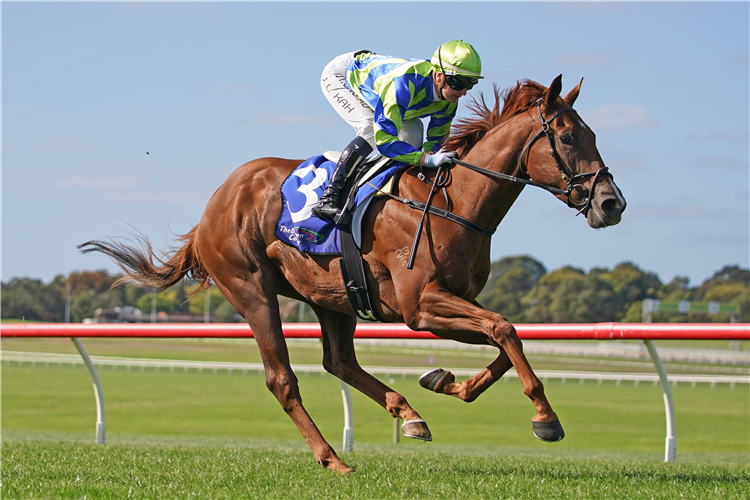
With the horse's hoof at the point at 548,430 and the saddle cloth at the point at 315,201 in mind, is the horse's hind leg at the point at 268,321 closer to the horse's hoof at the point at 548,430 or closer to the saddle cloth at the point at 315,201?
the saddle cloth at the point at 315,201

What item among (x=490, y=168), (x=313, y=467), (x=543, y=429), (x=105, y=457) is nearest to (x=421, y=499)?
(x=543, y=429)

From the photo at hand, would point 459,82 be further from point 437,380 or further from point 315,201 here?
point 437,380

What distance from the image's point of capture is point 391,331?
5820mm

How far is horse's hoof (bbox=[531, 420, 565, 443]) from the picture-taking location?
3.74m

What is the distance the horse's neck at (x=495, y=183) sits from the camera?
171 inches

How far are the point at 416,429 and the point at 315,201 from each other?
58.5 inches

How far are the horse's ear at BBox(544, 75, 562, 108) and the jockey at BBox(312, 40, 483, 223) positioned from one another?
17.6 inches

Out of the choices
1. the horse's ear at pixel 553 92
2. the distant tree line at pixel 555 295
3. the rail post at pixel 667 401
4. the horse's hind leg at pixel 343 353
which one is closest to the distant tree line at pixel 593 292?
the distant tree line at pixel 555 295

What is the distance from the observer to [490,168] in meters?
4.39

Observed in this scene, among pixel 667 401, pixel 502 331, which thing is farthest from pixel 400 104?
pixel 667 401

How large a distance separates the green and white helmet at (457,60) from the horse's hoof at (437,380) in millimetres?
1637

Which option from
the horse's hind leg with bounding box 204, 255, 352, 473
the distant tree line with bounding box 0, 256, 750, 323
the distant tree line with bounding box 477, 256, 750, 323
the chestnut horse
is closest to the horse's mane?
Result: the chestnut horse

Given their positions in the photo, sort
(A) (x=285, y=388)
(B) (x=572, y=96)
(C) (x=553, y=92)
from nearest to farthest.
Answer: (C) (x=553, y=92)
(B) (x=572, y=96)
(A) (x=285, y=388)

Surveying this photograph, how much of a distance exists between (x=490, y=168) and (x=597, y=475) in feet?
6.34
